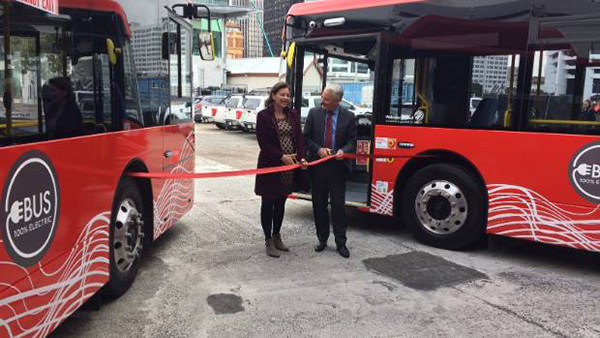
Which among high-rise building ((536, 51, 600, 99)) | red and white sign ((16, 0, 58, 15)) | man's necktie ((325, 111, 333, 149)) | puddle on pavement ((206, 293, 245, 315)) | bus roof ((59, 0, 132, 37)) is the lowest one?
puddle on pavement ((206, 293, 245, 315))

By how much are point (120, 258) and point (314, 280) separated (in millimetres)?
1698

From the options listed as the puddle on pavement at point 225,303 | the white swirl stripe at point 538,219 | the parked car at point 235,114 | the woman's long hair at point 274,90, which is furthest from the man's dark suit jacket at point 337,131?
the parked car at point 235,114

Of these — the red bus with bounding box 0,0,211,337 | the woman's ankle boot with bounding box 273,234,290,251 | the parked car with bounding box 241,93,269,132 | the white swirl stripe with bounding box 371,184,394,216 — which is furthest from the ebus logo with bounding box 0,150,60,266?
the parked car with bounding box 241,93,269,132

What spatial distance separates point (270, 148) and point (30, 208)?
264 cm

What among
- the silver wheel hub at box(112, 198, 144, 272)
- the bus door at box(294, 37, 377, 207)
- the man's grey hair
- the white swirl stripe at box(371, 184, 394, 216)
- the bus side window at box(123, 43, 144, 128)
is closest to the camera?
the bus side window at box(123, 43, 144, 128)

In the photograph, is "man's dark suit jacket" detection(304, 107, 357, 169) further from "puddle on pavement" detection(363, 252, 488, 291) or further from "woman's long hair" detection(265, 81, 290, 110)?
"puddle on pavement" detection(363, 252, 488, 291)

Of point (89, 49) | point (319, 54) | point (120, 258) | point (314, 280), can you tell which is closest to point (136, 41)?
point (89, 49)

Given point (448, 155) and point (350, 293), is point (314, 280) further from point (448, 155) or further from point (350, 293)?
point (448, 155)

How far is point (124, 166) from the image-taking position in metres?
4.03

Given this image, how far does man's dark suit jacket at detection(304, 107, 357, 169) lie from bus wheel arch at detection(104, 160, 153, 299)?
1.76m

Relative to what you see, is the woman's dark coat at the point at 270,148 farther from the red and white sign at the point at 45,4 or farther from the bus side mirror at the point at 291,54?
the red and white sign at the point at 45,4

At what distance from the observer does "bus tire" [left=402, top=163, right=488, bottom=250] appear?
5.46 metres

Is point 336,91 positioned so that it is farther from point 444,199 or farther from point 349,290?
point 349,290

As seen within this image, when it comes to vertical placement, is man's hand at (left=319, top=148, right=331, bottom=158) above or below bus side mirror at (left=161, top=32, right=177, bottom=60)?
below
